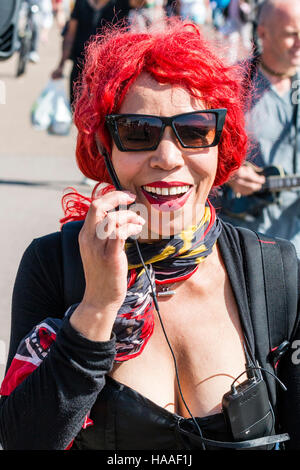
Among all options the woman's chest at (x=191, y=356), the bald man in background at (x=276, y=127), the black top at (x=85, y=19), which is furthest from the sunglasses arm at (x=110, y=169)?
the black top at (x=85, y=19)

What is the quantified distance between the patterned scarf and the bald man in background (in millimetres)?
1369

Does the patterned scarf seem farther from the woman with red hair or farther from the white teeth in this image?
the white teeth

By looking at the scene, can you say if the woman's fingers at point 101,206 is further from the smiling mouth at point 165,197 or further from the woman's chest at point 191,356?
the woman's chest at point 191,356

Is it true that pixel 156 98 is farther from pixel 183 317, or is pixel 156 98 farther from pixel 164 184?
pixel 183 317

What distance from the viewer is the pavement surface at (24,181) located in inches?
222

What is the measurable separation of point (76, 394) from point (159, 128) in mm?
677

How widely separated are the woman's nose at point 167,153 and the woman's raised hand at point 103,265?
0.73ft

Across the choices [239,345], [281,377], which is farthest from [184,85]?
[281,377]

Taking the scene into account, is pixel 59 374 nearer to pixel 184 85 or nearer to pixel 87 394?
pixel 87 394

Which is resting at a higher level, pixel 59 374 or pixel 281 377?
pixel 59 374

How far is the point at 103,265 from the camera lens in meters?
1.47

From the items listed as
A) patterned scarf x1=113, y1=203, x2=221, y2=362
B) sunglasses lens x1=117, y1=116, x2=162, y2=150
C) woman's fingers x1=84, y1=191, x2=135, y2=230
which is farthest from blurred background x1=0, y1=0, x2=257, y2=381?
woman's fingers x1=84, y1=191, x2=135, y2=230

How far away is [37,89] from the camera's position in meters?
12.5
